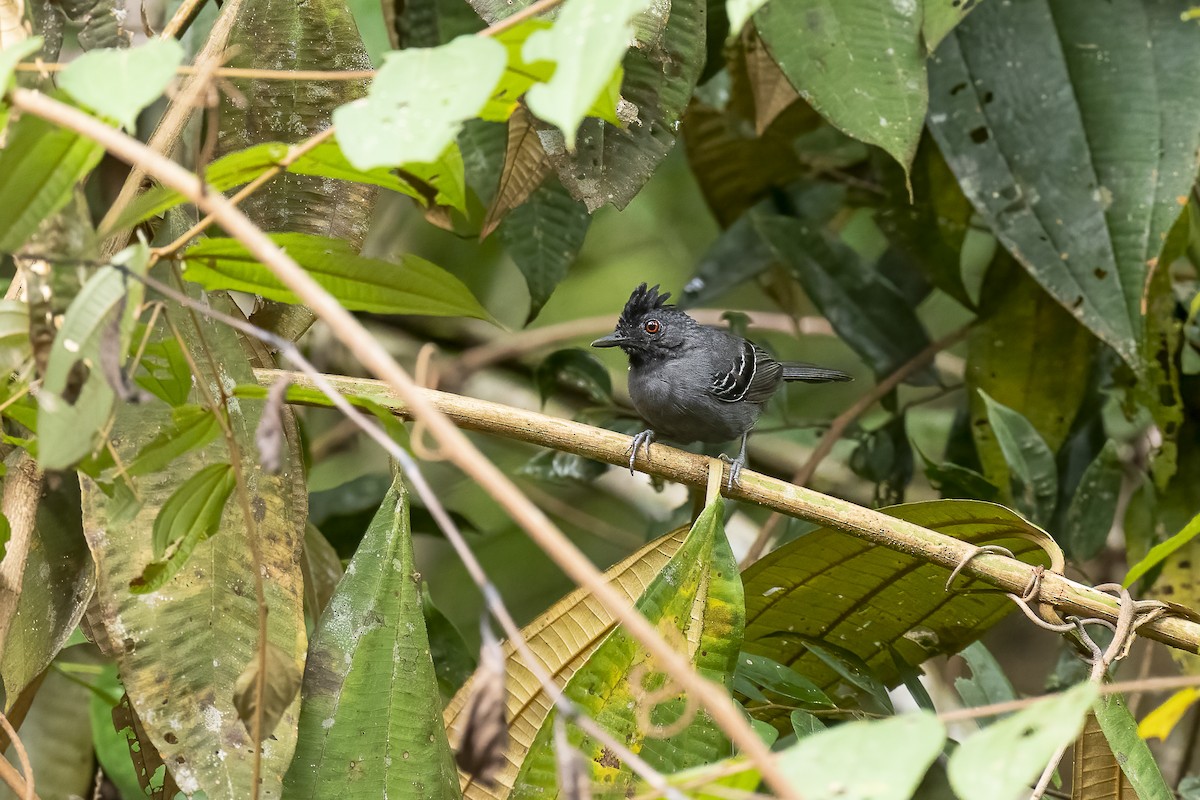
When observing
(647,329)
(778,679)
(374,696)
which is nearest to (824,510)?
(778,679)

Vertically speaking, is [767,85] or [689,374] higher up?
[767,85]

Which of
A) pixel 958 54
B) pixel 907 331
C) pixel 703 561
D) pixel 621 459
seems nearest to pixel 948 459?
pixel 907 331

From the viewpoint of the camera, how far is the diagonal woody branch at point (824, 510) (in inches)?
74.3

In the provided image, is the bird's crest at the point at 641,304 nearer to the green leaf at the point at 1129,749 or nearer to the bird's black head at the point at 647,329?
the bird's black head at the point at 647,329

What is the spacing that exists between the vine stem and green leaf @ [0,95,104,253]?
0.30 ft

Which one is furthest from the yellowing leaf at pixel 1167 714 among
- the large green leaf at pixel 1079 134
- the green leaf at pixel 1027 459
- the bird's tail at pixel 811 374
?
the bird's tail at pixel 811 374

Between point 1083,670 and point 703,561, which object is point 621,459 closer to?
point 703,561

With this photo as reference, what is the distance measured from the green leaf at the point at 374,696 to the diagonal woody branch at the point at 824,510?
10.9 inches

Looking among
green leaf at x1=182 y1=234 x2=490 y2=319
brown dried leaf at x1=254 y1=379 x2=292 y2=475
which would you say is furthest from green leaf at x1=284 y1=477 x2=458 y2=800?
brown dried leaf at x1=254 y1=379 x2=292 y2=475

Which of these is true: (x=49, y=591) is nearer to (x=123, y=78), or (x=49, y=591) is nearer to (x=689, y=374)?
(x=123, y=78)

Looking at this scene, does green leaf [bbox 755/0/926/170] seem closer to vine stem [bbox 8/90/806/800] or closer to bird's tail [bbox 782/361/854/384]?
vine stem [bbox 8/90/806/800]

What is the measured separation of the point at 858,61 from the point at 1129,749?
1.38 meters

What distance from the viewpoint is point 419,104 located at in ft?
3.35

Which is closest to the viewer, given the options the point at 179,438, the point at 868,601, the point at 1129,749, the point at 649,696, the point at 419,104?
the point at 419,104
